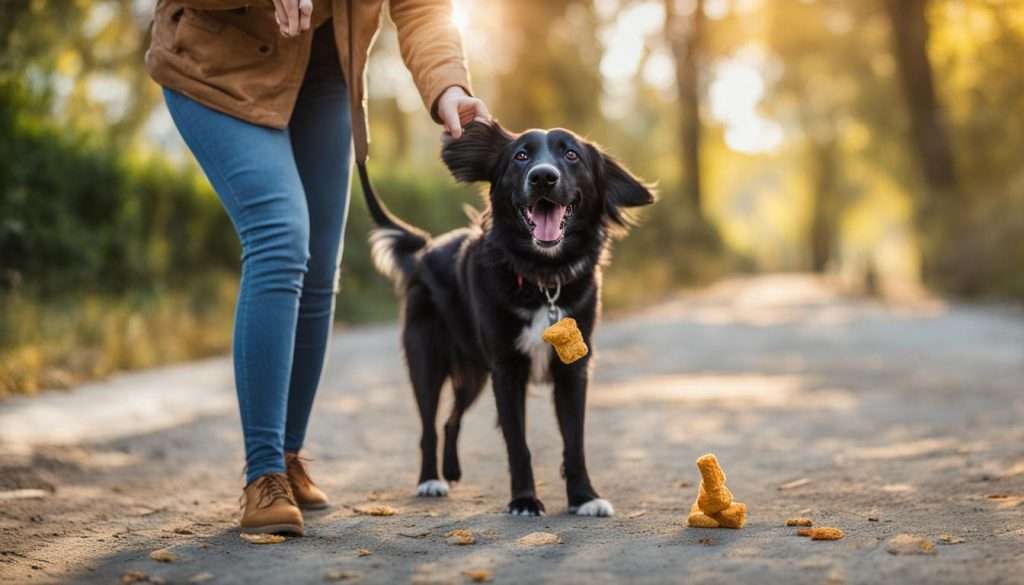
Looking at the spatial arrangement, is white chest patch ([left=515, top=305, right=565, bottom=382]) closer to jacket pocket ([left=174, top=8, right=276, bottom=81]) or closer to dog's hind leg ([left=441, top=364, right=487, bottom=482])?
dog's hind leg ([left=441, top=364, right=487, bottom=482])

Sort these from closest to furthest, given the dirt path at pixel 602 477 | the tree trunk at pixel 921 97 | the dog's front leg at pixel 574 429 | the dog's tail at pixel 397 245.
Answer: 1. the dirt path at pixel 602 477
2. the dog's front leg at pixel 574 429
3. the dog's tail at pixel 397 245
4. the tree trunk at pixel 921 97

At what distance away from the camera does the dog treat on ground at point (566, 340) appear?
12.6ft

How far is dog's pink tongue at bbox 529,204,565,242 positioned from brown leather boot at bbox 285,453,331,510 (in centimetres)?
111

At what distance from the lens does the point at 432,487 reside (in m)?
4.35

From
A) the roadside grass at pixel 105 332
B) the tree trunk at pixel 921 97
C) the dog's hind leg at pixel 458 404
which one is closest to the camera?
the dog's hind leg at pixel 458 404

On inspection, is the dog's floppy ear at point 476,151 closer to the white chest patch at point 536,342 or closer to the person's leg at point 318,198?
the person's leg at point 318,198

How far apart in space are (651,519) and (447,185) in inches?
547

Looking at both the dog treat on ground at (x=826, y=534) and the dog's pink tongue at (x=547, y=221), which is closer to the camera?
the dog treat on ground at (x=826, y=534)

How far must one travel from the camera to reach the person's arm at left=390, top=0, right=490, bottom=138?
12.5 feet

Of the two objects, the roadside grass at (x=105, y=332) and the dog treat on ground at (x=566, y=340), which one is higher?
the roadside grass at (x=105, y=332)

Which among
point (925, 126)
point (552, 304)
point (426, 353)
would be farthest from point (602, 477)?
point (925, 126)

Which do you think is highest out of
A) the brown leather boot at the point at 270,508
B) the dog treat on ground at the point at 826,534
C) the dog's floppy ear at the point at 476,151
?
the dog's floppy ear at the point at 476,151

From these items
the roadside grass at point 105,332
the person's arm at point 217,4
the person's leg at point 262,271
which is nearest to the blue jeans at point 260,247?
the person's leg at point 262,271

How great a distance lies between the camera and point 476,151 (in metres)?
4.15
